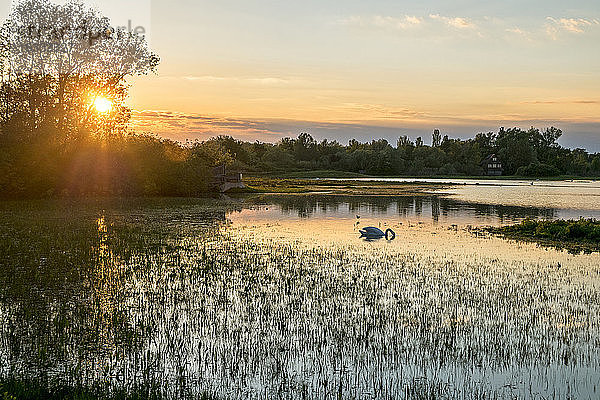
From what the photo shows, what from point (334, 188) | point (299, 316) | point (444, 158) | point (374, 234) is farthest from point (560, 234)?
point (444, 158)

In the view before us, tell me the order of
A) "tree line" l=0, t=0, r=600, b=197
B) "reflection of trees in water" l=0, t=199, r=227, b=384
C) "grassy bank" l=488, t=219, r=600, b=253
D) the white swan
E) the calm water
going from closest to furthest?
the calm water → "reflection of trees in water" l=0, t=199, r=227, b=384 → "grassy bank" l=488, t=219, r=600, b=253 → the white swan → "tree line" l=0, t=0, r=600, b=197

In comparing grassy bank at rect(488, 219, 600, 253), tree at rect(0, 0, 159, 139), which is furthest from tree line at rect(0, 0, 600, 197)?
grassy bank at rect(488, 219, 600, 253)

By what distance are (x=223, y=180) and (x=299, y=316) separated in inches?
2032

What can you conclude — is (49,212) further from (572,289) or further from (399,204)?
(572,289)

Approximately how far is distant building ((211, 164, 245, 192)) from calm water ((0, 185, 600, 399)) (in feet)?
123

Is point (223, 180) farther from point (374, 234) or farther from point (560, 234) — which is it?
point (560, 234)

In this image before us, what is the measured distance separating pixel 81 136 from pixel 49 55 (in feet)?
23.0

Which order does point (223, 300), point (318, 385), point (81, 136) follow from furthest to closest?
point (81, 136) → point (223, 300) → point (318, 385)

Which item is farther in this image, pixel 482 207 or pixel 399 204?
pixel 399 204

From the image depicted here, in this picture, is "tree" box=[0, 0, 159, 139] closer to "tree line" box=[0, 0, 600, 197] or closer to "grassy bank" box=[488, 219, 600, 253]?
"tree line" box=[0, 0, 600, 197]

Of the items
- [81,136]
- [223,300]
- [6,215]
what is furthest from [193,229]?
[81,136]

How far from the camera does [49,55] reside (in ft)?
164

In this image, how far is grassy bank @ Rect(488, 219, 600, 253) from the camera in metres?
23.4

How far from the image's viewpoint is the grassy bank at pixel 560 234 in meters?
23.4
